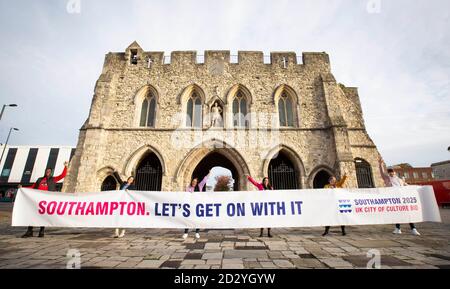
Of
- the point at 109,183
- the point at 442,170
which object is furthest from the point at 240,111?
the point at 442,170

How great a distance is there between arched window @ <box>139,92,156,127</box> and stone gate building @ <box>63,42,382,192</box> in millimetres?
59

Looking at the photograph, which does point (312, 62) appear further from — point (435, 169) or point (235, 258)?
point (435, 169)

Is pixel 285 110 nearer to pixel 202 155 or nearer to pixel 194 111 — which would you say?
pixel 194 111

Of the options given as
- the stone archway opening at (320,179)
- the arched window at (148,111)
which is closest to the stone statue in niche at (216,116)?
the arched window at (148,111)

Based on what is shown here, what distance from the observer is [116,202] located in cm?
537

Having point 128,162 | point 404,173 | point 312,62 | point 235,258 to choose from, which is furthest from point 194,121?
point 404,173

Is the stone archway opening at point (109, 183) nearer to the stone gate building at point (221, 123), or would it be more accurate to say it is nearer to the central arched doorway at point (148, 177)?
the stone gate building at point (221, 123)

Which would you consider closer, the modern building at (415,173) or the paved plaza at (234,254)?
the paved plaza at (234,254)

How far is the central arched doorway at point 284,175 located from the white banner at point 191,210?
5982 mm

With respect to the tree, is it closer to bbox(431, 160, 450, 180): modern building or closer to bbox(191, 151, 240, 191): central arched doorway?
bbox(191, 151, 240, 191): central arched doorway

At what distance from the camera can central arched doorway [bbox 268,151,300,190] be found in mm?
11570

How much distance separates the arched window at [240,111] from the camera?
39.7ft
